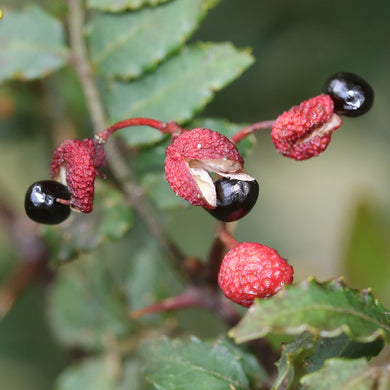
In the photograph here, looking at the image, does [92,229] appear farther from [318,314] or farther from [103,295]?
[318,314]

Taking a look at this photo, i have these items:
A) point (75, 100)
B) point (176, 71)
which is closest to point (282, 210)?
point (75, 100)

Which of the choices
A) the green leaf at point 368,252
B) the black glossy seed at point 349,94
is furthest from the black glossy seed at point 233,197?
the green leaf at point 368,252

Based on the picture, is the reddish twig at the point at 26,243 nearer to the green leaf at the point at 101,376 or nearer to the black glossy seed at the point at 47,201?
the green leaf at the point at 101,376

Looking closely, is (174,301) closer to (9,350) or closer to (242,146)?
(242,146)

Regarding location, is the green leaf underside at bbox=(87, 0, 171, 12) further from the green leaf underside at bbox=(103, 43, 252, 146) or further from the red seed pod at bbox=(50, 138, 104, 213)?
the red seed pod at bbox=(50, 138, 104, 213)

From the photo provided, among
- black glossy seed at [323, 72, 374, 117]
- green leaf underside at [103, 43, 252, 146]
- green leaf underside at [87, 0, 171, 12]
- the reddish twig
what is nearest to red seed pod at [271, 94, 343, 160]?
black glossy seed at [323, 72, 374, 117]
